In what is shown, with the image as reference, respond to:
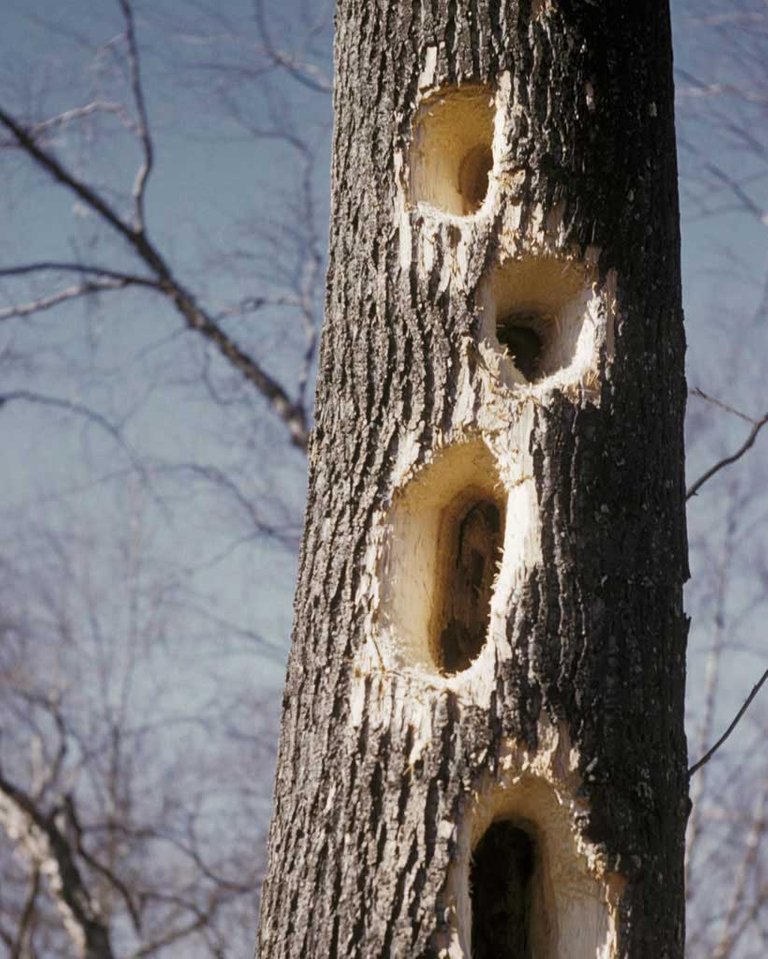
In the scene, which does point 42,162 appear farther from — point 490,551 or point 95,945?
point 490,551

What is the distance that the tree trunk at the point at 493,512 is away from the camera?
2643 mm

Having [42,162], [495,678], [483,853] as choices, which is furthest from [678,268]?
[42,162]

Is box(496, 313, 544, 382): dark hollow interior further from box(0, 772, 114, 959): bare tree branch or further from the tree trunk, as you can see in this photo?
box(0, 772, 114, 959): bare tree branch

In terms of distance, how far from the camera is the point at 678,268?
10.5 ft

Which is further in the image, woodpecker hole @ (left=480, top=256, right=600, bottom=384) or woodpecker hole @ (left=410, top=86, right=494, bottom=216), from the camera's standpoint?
woodpecker hole @ (left=410, top=86, right=494, bottom=216)

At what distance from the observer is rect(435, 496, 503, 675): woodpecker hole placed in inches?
117

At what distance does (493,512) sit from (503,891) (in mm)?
904

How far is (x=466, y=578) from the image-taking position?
306 cm

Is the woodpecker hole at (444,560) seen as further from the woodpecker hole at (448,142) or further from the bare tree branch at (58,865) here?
the bare tree branch at (58,865)

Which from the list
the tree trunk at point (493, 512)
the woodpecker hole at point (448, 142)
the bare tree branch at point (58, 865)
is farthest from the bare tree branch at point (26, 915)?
the woodpecker hole at point (448, 142)

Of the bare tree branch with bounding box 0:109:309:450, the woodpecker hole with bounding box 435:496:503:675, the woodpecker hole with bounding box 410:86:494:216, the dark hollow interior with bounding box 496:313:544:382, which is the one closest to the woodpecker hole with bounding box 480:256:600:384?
the dark hollow interior with bounding box 496:313:544:382

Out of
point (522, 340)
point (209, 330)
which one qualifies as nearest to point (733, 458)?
point (522, 340)

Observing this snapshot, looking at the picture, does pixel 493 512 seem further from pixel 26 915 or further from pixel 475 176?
pixel 26 915

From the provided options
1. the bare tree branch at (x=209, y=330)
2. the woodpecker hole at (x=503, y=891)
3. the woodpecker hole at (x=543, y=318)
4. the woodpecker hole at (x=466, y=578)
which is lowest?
the woodpecker hole at (x=503, y=891)
